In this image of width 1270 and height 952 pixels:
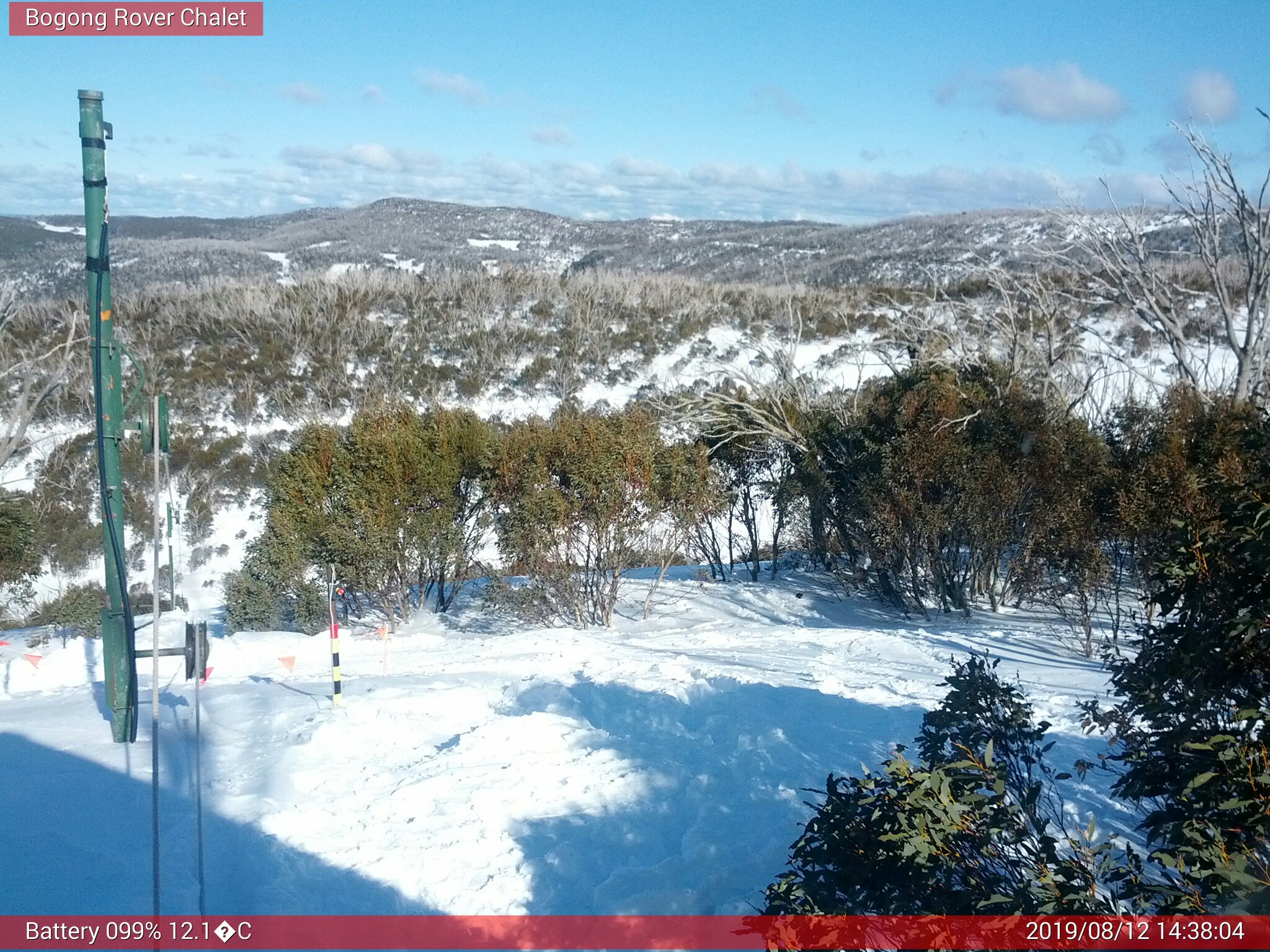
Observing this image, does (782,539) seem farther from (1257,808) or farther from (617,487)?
(1257,808)

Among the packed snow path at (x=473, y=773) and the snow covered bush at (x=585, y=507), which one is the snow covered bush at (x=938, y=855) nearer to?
the packed snow path at (x=473, y=773)

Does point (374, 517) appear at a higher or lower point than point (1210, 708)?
lower

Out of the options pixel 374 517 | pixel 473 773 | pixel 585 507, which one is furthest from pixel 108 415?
pixel 585 507

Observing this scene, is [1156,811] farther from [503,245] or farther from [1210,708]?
[503,245]

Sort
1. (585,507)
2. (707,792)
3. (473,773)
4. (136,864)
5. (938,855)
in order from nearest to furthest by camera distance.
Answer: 1. (938,855)
2. (136,864)
3. (707,792)
4. (473,773)
5. (585,507)

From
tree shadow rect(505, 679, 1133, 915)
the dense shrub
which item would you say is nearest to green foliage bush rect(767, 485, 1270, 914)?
tree shadow rect(505, 679, 1133, 915)

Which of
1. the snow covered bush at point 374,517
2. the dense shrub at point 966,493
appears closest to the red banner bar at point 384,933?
the dense shrub at point 966,493

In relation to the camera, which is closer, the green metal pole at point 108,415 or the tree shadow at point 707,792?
the tree shadow at point 707,792
